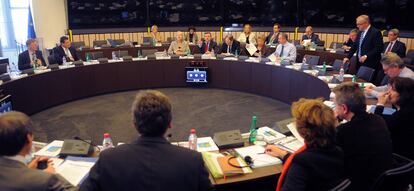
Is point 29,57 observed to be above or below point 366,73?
above

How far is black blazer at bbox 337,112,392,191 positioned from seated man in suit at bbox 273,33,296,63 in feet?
14.9

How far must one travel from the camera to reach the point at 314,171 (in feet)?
5.58

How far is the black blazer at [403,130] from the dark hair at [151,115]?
1887mm

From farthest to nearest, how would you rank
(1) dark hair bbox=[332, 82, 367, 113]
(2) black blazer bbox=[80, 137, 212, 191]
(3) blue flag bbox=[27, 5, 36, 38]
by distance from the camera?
(3) blue flag bbox=[27, 5, 36, 38] < (1) dark hair bbox=[332, 82, 367, 113] < (2) black blazer bbox=[80, 137, 212, 191]

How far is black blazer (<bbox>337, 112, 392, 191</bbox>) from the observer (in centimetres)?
201

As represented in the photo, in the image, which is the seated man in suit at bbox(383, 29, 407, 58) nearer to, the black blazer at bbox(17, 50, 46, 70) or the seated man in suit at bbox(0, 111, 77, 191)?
the seated man in suit at bbox(0, 111, 77, 191)

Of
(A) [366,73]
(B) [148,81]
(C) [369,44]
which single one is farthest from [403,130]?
(B) [148,81]

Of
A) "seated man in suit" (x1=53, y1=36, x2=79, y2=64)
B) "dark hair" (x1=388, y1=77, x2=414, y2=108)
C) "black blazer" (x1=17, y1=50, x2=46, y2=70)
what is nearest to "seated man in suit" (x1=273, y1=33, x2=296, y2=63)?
"dark hair" (x1=388, y1=77, x2=414, y2=108)

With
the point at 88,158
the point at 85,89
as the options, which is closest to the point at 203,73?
the point at 85,89

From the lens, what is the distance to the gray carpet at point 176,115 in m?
4.87

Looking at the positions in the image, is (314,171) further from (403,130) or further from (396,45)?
(396,45)

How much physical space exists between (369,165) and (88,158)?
1.94m

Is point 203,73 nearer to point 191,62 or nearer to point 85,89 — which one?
point 191,62

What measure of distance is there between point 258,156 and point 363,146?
0.78 meters
